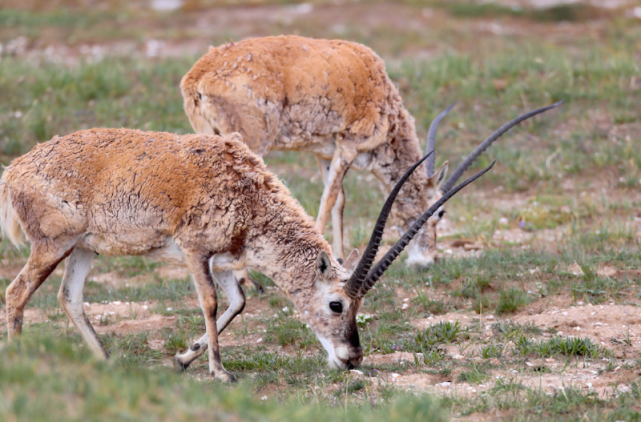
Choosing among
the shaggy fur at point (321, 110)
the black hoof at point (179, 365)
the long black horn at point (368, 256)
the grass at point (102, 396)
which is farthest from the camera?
the shaggy fur at point (321, 110)

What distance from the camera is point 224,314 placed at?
6523 mm

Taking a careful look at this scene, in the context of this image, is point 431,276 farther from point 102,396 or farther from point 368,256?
point 102,396

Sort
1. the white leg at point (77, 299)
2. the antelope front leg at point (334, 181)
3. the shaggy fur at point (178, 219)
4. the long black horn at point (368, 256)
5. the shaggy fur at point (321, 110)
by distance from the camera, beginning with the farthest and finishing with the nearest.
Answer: the antelope front leg at point (334, 181)
the shaggy fur at point (321, 110)
the white leg at point (77, 299)
the shaggy fur at point (178, 219)
the long black horn at point (368, 256)

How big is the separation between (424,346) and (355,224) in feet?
15.2

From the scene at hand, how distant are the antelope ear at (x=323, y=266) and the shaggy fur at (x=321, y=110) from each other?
2532 mm


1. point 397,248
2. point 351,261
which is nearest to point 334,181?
point 351,261

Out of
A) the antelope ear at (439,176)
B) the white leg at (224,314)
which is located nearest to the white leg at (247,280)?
the white leg at (224,314)

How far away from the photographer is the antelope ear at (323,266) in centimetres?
602

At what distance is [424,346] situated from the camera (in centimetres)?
677

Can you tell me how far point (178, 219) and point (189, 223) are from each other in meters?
0.11

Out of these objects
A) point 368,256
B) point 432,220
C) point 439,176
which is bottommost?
point 432,220

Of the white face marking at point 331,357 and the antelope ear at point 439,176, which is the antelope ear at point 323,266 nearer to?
the white face marking at point 331,357

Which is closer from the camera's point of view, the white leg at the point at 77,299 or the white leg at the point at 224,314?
the white leg at the point at 224,314

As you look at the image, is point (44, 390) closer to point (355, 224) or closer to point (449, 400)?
point (449, 400)
